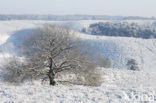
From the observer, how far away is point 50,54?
15297 millimetres

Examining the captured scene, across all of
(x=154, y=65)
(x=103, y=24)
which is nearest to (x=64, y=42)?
(x=154, y=65)

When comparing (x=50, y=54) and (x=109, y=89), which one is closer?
(x=109, y=89)

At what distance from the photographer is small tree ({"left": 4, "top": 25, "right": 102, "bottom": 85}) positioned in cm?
1504

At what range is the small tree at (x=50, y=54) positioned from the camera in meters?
15.0

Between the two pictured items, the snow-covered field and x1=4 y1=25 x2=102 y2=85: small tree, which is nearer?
the snow-covered field

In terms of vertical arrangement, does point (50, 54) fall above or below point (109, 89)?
above

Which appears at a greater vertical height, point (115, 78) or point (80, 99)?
point (80, 99)

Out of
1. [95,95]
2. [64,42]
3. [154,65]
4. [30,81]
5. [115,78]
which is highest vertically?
[64,42]

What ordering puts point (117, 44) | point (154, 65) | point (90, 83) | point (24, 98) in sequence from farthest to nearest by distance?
point (117, 44) < point (154, 65) < point (90, 83) < point (24, 98)

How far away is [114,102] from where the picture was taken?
919cm

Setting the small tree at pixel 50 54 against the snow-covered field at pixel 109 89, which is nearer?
the snow-covered field at pixel 109 89

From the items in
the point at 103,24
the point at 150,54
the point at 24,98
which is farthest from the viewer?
the point at 103,24

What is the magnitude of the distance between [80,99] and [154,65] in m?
41.9

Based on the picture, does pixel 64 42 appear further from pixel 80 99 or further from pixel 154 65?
pixel 154 65
